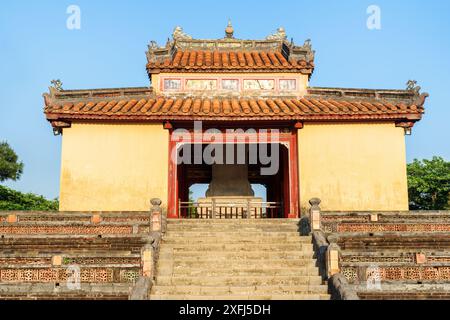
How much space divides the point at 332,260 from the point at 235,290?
222 cm

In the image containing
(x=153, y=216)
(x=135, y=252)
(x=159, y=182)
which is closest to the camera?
(x=135, y=252)

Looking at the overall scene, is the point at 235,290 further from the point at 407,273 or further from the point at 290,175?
the point at 290,175

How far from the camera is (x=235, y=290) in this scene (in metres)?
11.9

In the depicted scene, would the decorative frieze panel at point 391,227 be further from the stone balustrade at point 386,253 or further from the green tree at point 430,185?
the green tree at point 430,185

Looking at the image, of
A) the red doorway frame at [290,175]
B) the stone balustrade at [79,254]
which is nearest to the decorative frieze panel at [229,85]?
the red doorway frame at [290,175]

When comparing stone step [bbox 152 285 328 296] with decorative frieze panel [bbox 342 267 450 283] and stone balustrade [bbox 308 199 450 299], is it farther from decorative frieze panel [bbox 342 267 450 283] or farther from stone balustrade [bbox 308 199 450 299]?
decorative frieze panel [bbox 342 267 450 283]

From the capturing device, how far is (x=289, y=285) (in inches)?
483

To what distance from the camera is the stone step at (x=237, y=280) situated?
40.6 feet

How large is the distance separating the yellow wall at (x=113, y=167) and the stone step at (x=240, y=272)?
5.99 m

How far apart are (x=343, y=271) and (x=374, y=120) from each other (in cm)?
858

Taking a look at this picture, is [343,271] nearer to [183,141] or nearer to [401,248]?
[401,248]

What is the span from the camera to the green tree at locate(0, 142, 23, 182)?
157 feet
